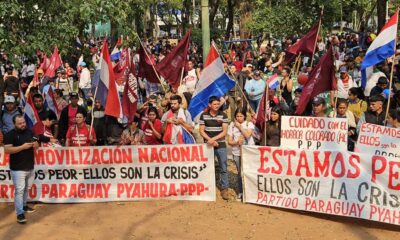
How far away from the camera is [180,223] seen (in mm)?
8602

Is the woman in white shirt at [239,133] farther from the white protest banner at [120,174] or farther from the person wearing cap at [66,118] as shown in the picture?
the person wearing cap at [66,118]

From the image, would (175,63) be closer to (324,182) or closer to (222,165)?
(222,165)

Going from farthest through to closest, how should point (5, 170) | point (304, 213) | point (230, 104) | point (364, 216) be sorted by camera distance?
1. point (230, 104)
2. point (5, 170)
3. point (304, 213)
4. point (364, 216)

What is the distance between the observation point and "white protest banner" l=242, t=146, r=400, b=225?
26.4 feet

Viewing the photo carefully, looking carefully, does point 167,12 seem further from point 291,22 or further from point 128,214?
point 128,214

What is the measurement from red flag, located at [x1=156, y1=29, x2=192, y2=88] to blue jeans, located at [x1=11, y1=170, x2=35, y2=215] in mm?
3535

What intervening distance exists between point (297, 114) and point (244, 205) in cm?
200

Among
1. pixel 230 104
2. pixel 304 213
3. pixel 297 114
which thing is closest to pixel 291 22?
pixel 230 104

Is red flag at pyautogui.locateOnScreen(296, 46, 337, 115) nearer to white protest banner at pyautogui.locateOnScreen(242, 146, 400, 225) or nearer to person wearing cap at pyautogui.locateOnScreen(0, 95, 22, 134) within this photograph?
white protest banner at pyautogui.locateOnScreen(242, 146, 400, 225)

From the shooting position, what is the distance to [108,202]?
9.62 metres

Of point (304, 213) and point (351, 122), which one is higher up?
point (351, 122)

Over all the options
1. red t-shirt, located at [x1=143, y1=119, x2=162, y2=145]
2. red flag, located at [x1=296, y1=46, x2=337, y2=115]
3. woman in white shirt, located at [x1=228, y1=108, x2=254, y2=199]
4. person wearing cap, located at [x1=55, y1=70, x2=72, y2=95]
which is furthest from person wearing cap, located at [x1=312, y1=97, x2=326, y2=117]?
person wearing cap, located at [x1=55, y1=70, x2=72, y2=95]

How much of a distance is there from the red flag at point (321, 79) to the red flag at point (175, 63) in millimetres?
2632

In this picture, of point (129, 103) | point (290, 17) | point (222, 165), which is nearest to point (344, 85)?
point (222, 165)
